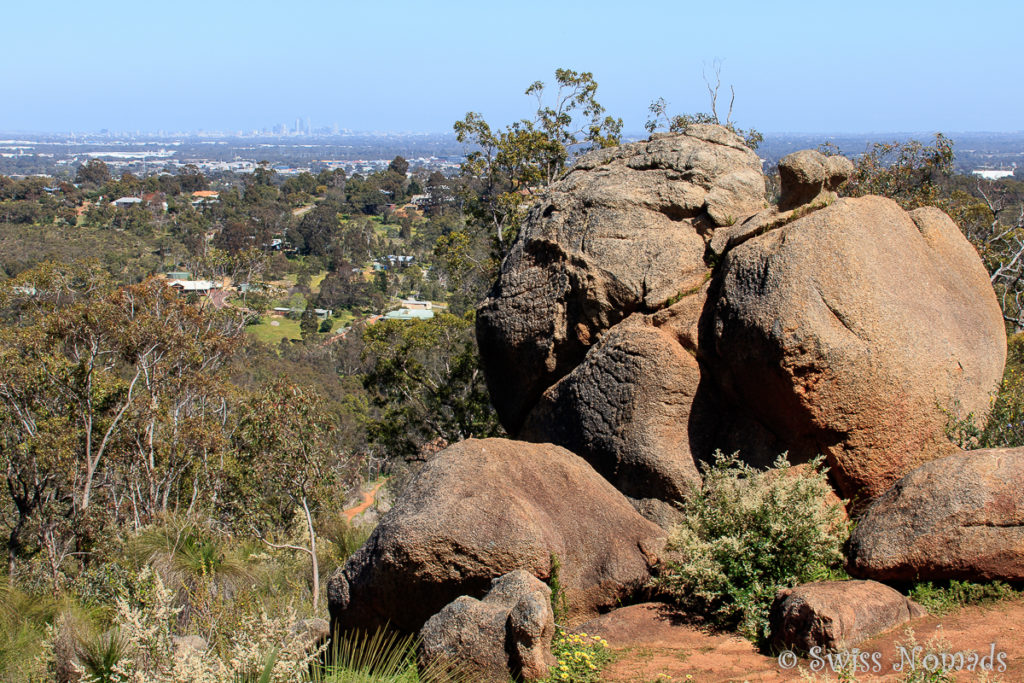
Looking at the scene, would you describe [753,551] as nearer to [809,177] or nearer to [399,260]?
[809,177]

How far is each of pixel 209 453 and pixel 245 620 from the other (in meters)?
12.8

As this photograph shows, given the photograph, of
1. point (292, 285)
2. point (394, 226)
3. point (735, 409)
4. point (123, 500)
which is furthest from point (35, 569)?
point (394, 226)

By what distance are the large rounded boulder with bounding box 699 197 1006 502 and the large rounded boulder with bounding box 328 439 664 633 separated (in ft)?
5.89

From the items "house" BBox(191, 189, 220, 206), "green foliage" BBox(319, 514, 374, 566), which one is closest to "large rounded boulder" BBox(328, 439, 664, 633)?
"green foliage" BBox(319, 514, 374, 566)

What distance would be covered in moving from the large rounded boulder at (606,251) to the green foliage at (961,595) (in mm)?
3985

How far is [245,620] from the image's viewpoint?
210 inches

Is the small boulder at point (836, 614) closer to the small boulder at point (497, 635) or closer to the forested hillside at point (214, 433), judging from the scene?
the small boulder at point (497, 635)

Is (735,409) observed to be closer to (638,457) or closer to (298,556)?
(638,457)

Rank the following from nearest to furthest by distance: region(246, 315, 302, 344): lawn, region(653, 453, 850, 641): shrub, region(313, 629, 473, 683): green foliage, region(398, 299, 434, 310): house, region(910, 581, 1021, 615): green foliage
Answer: region(313, 629, 473, 683): green foliage
region(910, 581, 1021, 615): green foliage
region(653, 453, 850, 641): shrub
region(246, 315, 302, 344): lawn
region(398, 299, 434, 310): house

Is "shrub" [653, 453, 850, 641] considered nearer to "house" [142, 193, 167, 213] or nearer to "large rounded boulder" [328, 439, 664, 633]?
"large rounded boulder" [328, 439, 664, 633]

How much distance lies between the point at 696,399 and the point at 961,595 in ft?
10.2

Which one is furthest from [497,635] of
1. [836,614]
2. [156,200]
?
[156,200]

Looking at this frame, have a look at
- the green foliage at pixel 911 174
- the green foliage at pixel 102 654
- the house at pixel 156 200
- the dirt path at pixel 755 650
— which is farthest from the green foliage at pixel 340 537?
the house at pixel 156 200

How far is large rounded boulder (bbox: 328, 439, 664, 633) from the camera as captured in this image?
6.96 metres
